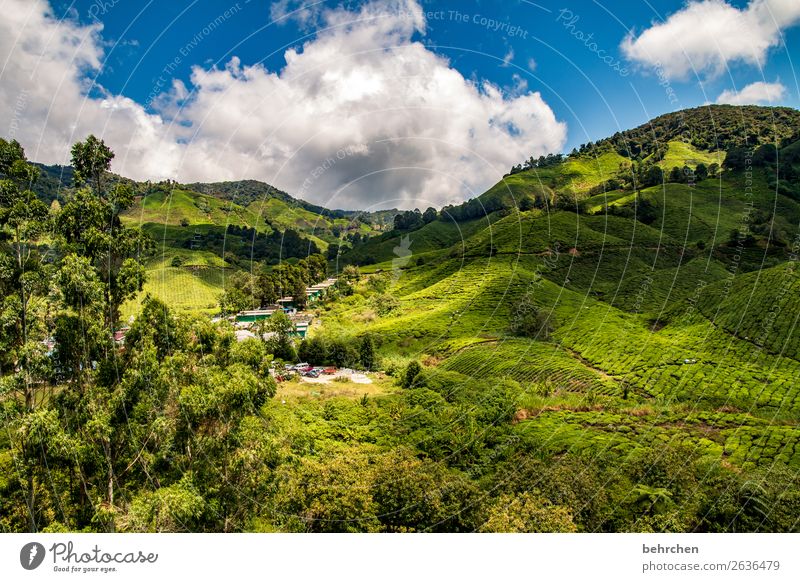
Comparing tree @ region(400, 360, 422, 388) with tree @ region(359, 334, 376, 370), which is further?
tree @ region(359, 334, 376, 370)

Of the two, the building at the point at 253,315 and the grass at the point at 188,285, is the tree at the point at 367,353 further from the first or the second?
the grass at the point at 188,285

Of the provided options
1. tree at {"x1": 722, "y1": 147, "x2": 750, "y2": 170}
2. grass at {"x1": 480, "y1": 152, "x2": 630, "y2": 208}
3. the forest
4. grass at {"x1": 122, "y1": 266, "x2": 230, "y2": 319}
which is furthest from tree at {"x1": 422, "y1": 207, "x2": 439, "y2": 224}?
the forest

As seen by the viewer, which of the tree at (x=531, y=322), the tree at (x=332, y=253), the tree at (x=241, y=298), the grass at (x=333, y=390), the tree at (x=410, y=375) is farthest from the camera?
the tree at (x=332, y=253)

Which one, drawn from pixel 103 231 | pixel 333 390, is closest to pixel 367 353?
pixel 333 390

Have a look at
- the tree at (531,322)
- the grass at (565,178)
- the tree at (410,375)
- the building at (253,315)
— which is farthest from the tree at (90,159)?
the grass at (565,178)

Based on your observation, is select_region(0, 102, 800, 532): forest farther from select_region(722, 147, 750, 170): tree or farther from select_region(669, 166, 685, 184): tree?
select_region(722, 147, 750, 170): tree

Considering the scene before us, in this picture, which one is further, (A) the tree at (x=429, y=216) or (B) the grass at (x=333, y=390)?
(A) the tree at (x=429, y=216)

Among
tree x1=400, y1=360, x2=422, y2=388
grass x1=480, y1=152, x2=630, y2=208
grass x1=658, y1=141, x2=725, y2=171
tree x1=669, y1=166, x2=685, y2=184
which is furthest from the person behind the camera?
grass x1=480, y1=152, x2=630, y2=208
